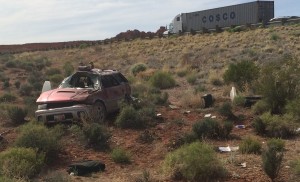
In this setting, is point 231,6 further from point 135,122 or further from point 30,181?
point 30,181

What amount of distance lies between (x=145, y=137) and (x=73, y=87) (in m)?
3.73

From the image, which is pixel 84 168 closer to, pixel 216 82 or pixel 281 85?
pixel 281 85

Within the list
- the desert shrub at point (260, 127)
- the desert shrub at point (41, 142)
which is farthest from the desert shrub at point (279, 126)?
the desert shrub at point (41, 142)

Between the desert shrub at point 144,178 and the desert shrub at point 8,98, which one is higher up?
the desert shrub at point 144,178

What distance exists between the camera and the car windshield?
14.9 m

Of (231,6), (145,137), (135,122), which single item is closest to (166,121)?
(135,122)

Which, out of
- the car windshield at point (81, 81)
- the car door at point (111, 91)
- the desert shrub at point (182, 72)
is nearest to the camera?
the car door at point (111, 91)

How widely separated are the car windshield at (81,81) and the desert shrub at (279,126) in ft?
17.3

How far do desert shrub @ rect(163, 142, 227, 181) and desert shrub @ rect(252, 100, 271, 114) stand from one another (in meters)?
6.10

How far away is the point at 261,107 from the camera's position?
1452 cm

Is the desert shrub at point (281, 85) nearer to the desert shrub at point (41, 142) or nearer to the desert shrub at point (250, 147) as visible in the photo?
the desert shrub at point (250, 147)

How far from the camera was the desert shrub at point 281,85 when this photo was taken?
14273mm

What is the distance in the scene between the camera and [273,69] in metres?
14.7

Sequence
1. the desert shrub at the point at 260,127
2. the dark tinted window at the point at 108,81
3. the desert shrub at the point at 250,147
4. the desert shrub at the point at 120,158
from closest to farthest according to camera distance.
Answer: the desert shrub at the point at 250,147 < the desert shrub at the point at 120,158 < the desert shrub at the point at 260,127 < the dark tinted window at the point at 108,81
